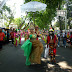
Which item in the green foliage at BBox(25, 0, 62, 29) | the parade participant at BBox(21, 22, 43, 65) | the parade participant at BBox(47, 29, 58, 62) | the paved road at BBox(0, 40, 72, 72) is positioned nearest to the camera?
the paved road at BBox(0, 40, 72, 72)

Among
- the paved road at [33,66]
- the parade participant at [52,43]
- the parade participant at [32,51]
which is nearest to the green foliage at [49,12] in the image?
the parade participant at [52,43]

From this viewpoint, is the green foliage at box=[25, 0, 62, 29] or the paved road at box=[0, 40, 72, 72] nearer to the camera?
the paved road at box=[0, 40, 72, 72]

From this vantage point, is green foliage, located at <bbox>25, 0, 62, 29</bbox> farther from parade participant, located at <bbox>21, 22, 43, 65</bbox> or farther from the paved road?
parade participant, located at <bbox>21, 22, 43, 65</bbox>

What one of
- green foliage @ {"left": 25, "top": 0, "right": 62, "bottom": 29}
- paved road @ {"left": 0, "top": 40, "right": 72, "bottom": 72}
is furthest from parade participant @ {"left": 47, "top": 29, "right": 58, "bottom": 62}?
green foliage @ {"left": 25, "top": 0, "right": 62, "bottom": 29}

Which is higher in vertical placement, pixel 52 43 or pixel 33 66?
pixel 52 43

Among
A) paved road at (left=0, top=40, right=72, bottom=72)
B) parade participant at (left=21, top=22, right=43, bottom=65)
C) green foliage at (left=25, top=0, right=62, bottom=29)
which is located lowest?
paved road at (left=0, top=40, right=72, bottom=72)

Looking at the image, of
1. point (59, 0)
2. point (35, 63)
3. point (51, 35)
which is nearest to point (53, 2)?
point (59, 0)

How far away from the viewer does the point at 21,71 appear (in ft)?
18.8

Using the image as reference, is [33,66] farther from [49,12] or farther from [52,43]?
[49,12]

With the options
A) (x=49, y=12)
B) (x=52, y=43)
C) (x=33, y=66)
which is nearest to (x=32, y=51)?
(x=33, y=66)

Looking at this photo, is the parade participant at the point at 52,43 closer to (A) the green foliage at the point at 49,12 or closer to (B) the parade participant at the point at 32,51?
(B) the parade participant at the point at 32,51

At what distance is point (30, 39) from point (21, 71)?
196cm

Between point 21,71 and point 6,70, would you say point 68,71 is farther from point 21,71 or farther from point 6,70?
point 6,70

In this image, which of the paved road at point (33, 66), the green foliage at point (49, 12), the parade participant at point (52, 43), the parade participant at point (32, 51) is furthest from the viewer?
the green foliage at point (49, 12)
